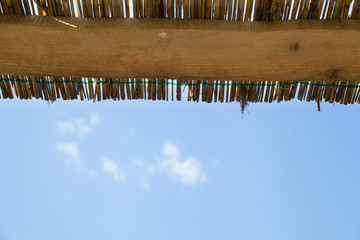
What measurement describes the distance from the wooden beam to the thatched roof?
0.04 m

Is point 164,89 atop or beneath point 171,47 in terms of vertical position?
beneath

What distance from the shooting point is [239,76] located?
5.24 ft

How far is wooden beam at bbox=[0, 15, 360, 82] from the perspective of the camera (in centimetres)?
155

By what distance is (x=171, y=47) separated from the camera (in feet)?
5.12

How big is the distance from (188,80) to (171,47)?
0.92ft

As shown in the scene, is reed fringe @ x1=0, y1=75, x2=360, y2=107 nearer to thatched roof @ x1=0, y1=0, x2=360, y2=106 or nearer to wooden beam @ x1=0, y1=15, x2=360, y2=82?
thatched roof @ x1=0, y1=0, x2=360, y2=106

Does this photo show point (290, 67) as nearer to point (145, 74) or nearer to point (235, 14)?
point (235, 14)

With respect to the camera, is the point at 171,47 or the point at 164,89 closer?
the point at 171,47

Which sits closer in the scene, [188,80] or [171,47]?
[171,47]

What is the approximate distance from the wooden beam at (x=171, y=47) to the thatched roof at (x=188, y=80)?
0.13 feet

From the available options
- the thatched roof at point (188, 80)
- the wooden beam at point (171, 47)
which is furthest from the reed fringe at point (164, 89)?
the wooden beam at point (171, 47)

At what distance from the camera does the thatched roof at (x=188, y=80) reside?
5.22ft

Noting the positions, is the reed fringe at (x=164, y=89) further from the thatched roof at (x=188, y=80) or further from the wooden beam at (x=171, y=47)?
the wooden beam at (x=171, y=47)

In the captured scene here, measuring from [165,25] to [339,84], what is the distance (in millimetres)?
835
